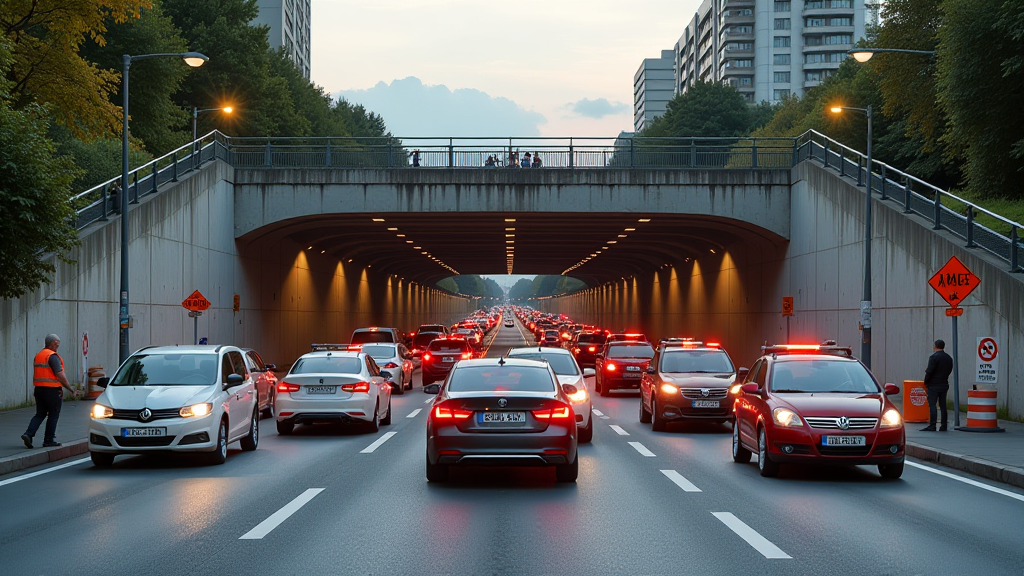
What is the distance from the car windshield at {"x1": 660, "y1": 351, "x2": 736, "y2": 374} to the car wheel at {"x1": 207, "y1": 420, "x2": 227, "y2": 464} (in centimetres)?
884

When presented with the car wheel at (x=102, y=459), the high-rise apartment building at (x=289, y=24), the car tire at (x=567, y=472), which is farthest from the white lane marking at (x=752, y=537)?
the high-rise apartment building at (x=289, y=24)

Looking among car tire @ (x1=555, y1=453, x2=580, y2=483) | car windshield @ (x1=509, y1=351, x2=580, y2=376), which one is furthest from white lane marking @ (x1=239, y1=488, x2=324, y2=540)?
car windshield @ (x1=509, y1=351, x2=580, y2=376)

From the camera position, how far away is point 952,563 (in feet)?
25.0

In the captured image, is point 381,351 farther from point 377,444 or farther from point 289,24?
point 289,24

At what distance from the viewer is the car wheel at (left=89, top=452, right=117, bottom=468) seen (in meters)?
13.7

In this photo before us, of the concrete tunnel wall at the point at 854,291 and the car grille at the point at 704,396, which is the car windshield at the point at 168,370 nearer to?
the car grille at the point at 704,396

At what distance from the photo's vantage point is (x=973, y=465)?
13.4 metres

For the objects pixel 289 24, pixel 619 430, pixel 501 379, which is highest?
pixel 289 24

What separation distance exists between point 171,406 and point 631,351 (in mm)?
19334

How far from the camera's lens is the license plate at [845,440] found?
12.1 metres

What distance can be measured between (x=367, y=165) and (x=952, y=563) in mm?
33814

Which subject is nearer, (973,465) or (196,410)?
(973,465)

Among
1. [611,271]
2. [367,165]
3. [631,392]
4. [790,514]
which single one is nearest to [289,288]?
[367,165]

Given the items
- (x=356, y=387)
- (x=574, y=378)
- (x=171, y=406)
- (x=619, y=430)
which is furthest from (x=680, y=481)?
(x=356, y=387)
